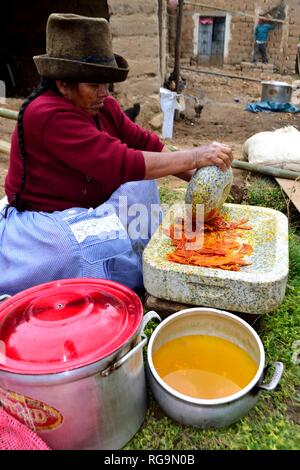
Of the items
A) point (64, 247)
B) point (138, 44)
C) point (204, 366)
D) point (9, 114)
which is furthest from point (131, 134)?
point (138, 44)

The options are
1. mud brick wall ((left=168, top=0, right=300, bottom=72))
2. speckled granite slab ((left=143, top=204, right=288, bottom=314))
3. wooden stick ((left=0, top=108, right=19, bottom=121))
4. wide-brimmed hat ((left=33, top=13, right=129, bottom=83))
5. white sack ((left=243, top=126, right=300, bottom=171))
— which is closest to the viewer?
speckled granite slab ((left=143, top=204, right=288, bottom=314))

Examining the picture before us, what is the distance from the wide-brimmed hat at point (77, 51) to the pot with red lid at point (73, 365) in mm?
1189

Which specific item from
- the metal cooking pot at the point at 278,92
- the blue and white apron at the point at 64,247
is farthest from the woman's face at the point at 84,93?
the metal cooking pot at the point at 278,92

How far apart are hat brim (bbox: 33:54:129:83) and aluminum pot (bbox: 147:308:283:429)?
133 centimetres

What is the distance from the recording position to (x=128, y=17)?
5590mm

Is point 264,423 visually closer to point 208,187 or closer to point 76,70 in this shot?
point 208,187

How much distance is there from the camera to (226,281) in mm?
2084

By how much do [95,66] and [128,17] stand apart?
3980mm

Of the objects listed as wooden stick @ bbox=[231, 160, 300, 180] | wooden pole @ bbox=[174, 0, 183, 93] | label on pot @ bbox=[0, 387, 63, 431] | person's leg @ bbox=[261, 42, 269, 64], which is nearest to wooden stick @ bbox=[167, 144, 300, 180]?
wooden stick @ bbox=[231, 160, 300, 180]

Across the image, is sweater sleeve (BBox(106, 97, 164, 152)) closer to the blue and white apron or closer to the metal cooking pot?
the blue and white apron

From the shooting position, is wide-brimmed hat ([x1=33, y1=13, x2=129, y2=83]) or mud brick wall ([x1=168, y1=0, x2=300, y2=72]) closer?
wide-brimmed hat ([x1=33, y1=13, x2=129, y2=83])

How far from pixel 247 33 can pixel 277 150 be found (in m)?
12.5

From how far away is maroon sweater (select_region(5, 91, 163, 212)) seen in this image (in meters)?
2.22

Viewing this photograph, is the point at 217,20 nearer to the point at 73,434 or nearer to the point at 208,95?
the point at 208,95
